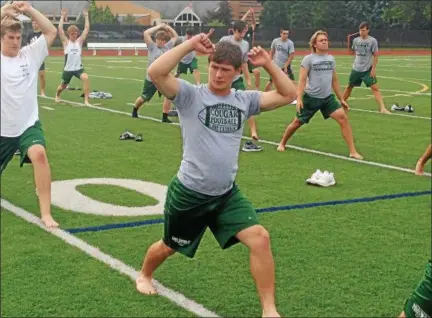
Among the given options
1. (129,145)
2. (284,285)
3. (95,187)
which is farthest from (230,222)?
(129,145)

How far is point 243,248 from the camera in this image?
21.5ft

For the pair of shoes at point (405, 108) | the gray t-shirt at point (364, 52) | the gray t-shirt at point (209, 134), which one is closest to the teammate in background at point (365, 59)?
the gray t-shirt at point (364, 52)

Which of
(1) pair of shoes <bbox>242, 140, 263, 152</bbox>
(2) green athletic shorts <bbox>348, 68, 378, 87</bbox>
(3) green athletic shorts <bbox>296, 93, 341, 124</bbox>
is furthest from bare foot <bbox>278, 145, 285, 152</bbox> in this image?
Answer: (2) green athletic shorts <bbox>348, 68, 378, 87</bbox>

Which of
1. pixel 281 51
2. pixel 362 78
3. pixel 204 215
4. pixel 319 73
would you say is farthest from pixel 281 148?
pixel 281 51

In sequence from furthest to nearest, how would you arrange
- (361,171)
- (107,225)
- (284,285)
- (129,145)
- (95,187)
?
(129,145) < (361,171) < (95,187) < (107,225) < (284,285)

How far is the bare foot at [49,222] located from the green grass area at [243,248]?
10 centimetres

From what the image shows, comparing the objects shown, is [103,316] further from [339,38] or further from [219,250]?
[339,38]

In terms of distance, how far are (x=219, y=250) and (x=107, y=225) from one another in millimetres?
1244

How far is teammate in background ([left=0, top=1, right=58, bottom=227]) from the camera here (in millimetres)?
7062

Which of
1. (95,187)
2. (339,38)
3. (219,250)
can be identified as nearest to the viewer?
(219,250)

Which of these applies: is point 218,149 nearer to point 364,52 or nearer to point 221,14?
point 364,52

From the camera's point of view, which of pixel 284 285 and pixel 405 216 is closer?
pixel 284 285

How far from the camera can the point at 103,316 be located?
4.93 m

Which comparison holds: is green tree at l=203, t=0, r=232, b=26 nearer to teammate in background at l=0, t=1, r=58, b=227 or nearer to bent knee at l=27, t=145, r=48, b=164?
teammate in background at l=0, t=1, r=58, b=227
